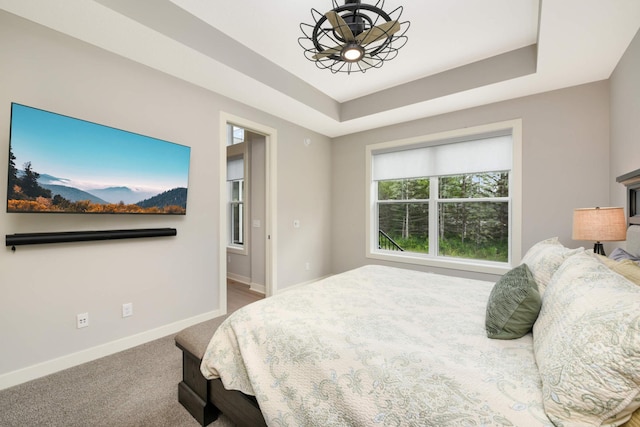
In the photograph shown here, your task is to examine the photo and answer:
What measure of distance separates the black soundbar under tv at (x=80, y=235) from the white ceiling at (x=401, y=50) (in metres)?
1.53

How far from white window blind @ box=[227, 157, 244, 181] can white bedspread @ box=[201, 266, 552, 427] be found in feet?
11.8

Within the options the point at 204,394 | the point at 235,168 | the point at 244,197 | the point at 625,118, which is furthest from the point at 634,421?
the point at 235,168

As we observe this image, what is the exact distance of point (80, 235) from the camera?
2092mm

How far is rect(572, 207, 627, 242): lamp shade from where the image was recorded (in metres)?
1.89

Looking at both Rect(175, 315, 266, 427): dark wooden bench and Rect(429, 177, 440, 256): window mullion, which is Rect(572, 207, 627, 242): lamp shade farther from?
Rect(175, 315, 266, 427): dark wooden bench

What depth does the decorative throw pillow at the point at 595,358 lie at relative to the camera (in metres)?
0.67

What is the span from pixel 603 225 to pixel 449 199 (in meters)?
1.78

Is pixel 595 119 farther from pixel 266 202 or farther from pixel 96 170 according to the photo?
pixel 96 170

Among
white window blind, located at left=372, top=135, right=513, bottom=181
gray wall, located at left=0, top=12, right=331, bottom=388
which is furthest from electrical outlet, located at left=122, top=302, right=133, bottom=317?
white window blind, located at left=372, top=135, right=513, bottom=181

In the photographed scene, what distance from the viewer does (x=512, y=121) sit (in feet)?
10.2

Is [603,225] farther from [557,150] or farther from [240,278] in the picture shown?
[240,278]

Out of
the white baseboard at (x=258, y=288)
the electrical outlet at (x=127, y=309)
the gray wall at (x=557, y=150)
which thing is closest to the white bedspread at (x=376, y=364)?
the electrical outlet at (x=127, y=309)

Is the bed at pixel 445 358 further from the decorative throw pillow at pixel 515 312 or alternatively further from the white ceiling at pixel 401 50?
the white ceiling at pixel 401 50

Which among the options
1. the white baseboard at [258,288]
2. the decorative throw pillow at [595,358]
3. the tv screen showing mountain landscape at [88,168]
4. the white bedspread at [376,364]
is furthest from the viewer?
the white baseboard at [258,288]
